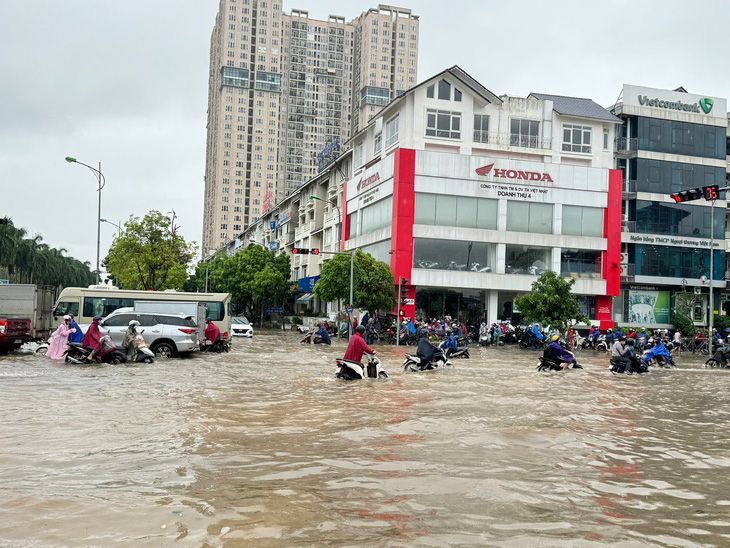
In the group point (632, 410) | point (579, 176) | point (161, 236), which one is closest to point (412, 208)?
point (579, 176)

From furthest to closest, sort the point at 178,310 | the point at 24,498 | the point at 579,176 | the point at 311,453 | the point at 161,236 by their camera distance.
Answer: the point at 161,236 → the point at 579,176 → the point at 178,310 → the point at 311,453 → the point at 24,498

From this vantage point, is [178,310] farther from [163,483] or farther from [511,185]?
[511,185]

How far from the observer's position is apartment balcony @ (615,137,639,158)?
51.2m

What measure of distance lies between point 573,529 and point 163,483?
369 cm

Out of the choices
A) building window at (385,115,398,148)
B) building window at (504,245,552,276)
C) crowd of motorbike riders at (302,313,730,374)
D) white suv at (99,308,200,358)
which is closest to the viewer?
white suv at (99,308,200,358)

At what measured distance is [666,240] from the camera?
5125cm

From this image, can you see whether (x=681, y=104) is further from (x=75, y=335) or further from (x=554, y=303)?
(x=75, y=335)

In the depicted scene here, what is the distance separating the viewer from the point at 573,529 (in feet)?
17.3

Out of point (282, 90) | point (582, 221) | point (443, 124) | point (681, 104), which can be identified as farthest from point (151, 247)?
point (282, 90)

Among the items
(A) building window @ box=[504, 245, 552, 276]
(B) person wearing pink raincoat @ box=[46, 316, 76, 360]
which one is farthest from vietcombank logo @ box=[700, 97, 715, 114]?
(B) person wearing pink raincoat @ box=[46, 316, 76, 360]

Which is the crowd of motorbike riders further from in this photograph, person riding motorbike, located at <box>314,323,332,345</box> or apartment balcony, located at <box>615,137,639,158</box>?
apartment balcony, located at <box>615,137,639,158</box>

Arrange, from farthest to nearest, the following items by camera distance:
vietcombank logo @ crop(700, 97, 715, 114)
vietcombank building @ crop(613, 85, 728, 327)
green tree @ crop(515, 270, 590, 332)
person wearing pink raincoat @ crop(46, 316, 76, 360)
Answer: vietcombank logo @ crop(700, 97, 715, 114), vietcombank building @ crop(613, 85, 728, 327), green tree @ crop(515, 270, 590, 332), person wearing pink raincoat @ crop(46, 316, 76, 360)

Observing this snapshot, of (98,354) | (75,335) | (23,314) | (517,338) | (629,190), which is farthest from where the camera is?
(629,190)

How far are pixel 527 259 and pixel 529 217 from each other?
2928mm
